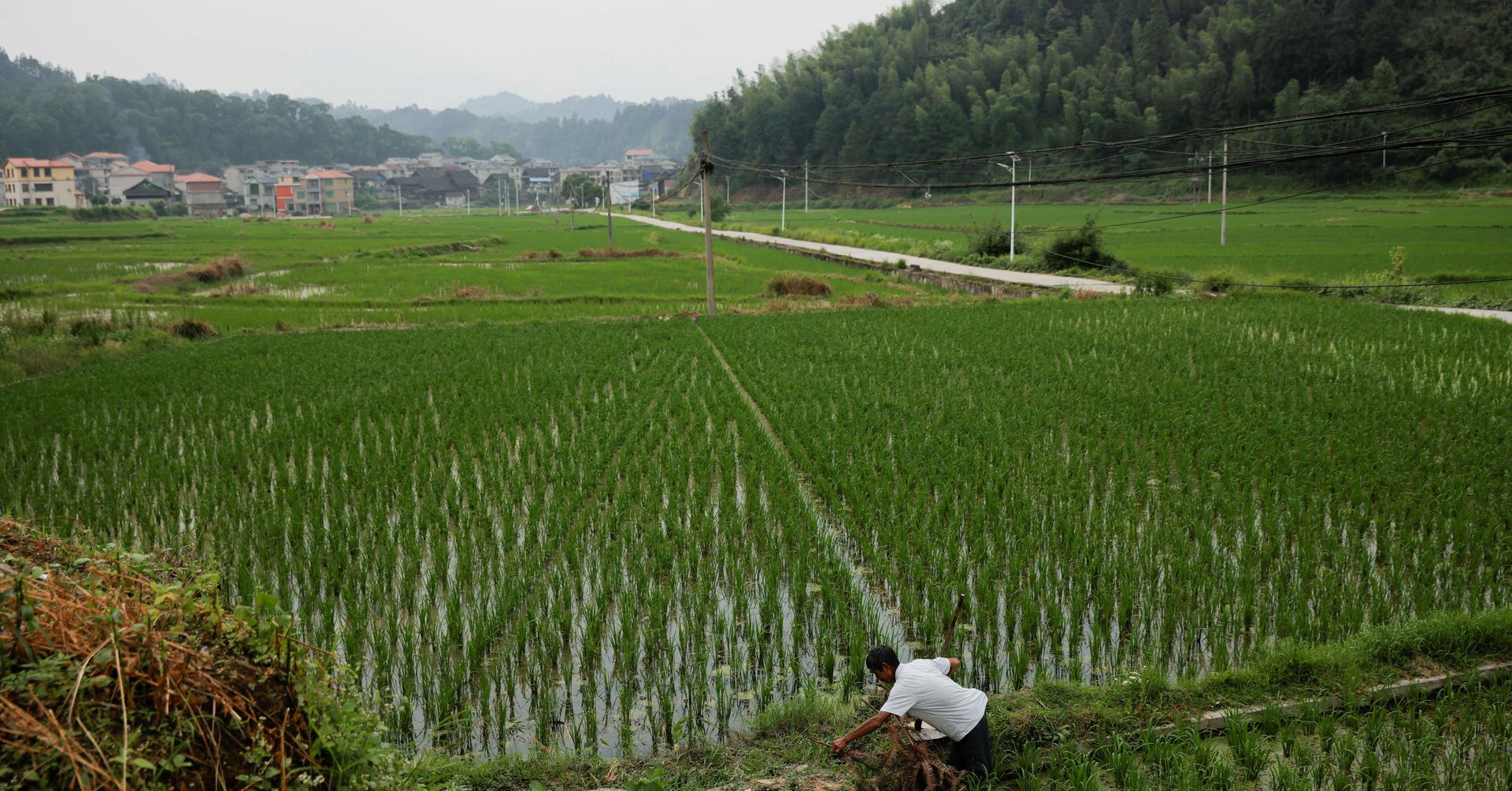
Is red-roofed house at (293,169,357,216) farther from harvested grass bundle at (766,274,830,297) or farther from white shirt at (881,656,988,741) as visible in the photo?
white shirt at (881,656,988,741)

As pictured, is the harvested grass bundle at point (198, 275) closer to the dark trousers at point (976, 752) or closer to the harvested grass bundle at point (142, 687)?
the harvested grass bundle at point (142, 687)

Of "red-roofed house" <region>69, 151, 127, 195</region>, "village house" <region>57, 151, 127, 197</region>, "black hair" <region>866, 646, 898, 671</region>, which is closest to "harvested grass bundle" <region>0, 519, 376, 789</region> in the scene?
"black hair" <region>866, 646, 898, 671</region>

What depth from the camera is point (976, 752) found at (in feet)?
13.0

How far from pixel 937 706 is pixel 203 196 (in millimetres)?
93301

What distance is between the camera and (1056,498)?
7691 mm

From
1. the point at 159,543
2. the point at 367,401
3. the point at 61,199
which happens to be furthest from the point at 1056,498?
the point at 61,199

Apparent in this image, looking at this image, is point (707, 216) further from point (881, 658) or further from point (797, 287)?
point (881, 658)

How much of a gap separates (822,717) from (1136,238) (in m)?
35.6

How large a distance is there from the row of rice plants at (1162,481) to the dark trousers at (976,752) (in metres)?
1.02

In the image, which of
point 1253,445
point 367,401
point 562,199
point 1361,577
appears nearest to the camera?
point 1361,577

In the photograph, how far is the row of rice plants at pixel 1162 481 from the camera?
5.57 meters

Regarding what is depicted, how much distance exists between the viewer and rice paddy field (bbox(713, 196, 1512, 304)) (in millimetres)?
22719

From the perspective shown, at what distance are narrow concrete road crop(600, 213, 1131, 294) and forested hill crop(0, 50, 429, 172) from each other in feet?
255

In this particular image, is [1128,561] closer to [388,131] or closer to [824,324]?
[824,324]
